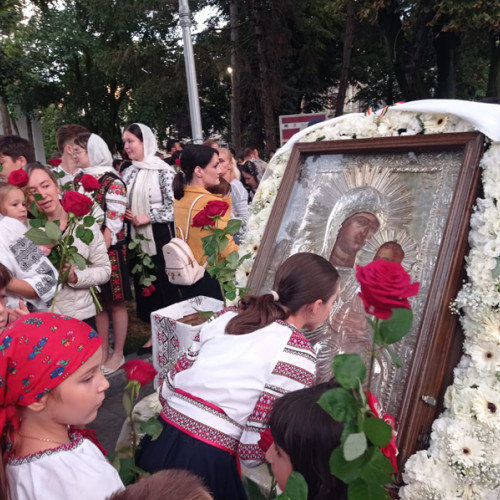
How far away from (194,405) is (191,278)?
5.59ft

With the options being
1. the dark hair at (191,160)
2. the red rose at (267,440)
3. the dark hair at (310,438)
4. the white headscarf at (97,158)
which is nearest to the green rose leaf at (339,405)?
the dark hair at (310,438)

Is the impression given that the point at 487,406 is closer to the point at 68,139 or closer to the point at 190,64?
the point at 68,139

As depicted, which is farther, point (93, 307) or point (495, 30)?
point (495, 30)

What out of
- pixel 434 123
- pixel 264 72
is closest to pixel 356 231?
Result: pixel 434 123

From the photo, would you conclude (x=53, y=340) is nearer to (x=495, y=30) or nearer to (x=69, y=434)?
(x=69, y=434)

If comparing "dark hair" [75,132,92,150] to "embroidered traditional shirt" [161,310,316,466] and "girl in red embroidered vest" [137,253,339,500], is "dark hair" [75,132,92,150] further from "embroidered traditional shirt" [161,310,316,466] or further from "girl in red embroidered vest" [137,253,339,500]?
"embroidered traditional shirt" [161,310,316,466]

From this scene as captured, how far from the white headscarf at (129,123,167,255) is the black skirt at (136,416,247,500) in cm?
305

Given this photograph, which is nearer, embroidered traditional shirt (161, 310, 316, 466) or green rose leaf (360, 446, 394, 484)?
green rose leaf (360, 446, 394, 484)

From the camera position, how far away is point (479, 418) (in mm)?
1758

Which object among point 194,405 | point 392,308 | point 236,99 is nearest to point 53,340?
point 194,405

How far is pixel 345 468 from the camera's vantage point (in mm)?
1034

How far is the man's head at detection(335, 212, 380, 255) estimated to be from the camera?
8.11 ft

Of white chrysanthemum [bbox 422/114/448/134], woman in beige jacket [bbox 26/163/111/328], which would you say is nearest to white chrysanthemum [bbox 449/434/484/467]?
white chrysanthemum [bbox 422/114/448/134]

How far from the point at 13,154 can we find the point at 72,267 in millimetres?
1353
